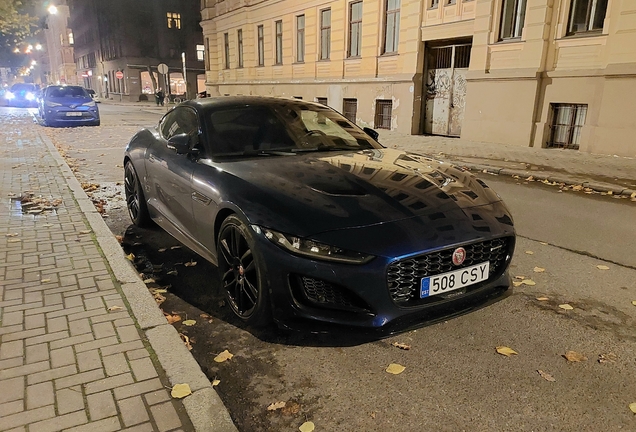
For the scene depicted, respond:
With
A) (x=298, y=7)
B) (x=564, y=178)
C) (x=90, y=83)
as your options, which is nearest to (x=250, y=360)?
(x=564, y=178)

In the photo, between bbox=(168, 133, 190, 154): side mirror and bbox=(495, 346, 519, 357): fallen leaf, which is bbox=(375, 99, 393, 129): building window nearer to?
bbox=(168, 133, 190, 154): side mirror

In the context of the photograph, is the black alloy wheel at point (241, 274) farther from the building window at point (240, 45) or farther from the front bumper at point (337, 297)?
the building window at point (240, 45)

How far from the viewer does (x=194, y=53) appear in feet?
180

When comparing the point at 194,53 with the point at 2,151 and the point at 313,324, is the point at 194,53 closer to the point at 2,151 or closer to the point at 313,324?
the point at 2,151

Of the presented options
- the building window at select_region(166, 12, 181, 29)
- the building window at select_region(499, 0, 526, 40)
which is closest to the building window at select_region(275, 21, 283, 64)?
the building window at select_region(499, 0, 526, 40)

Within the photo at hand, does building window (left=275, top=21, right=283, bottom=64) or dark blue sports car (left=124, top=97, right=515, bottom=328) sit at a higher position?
building window (left=275, top=21, right=283, bottom=64)

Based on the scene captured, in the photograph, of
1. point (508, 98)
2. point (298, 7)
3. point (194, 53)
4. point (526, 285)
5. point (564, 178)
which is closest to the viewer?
point (526, 285)

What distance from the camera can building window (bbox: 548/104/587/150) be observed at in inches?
495

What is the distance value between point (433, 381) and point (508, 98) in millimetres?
12782

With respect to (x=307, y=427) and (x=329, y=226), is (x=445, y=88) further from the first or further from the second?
(x=307, y=427)

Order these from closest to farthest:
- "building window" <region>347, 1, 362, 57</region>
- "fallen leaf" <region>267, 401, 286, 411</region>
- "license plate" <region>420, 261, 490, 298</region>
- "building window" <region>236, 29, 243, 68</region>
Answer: "fallen leaf" <region>267, 401, 286, 411</region> → "license plate" <region>420, 261, 490, 298</region> → "building window" <region>347, 1, 362, 57</region> → "building window" <region>236, 29, 243, 68</region>

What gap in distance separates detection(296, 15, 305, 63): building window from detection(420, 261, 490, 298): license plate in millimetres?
21010

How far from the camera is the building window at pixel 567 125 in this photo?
495 inches

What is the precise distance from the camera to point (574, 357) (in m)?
2.99
